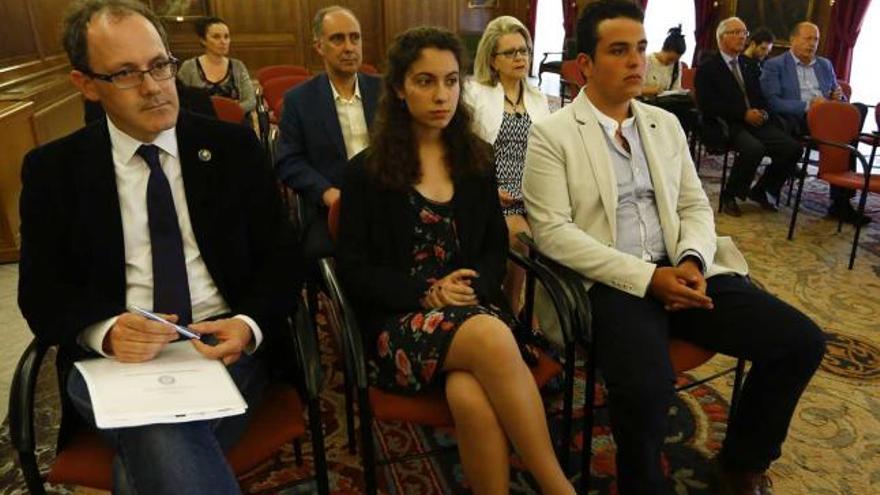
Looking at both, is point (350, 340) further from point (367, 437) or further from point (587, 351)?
point (587, 351)

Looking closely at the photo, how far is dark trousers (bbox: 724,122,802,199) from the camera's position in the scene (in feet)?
15.2

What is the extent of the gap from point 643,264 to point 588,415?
47 cm

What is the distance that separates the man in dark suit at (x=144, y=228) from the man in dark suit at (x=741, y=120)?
4097mm

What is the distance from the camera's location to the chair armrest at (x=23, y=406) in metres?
1.27

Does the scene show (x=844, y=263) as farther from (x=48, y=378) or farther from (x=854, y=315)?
(x=48, y=378)

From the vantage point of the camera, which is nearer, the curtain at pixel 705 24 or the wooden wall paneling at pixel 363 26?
the curtain at pixel 705 24

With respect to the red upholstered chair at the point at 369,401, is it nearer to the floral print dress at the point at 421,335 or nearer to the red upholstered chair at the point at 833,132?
the floral print dress at the point at 421,335

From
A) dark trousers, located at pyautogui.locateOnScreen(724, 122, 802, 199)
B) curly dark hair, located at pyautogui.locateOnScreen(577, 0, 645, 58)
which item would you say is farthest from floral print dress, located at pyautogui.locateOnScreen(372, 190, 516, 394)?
dark trousers, located at pyautogui.locateOnScreen(724, 122, 802, 199)

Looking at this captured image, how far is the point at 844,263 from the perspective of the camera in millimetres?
3844

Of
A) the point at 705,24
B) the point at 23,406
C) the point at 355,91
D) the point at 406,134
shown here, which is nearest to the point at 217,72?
the point at 355,91

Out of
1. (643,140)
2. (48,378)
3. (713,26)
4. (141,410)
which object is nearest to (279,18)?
(713,26)

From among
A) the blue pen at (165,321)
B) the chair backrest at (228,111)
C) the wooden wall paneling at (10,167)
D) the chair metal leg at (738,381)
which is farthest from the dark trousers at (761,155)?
the wooden wall paneling at (10,167)

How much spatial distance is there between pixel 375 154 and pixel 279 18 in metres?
10.1

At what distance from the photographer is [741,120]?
191 inches
